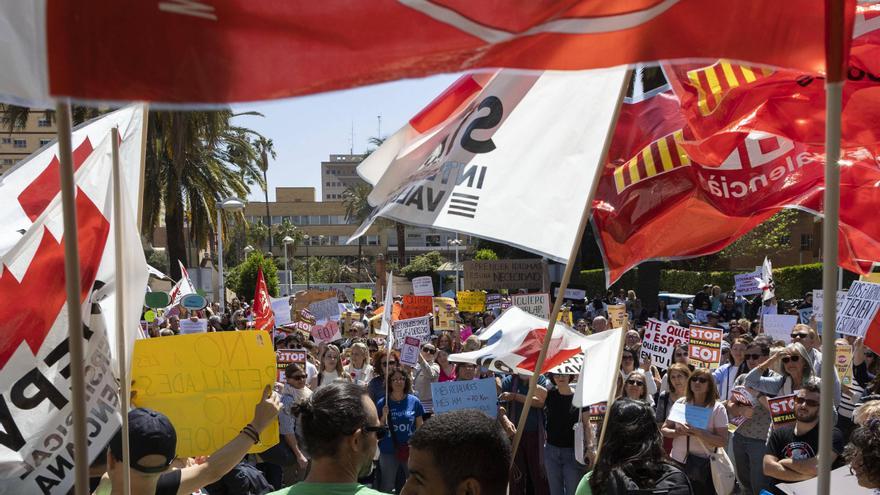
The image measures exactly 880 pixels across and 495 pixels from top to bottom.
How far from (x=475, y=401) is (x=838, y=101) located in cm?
683

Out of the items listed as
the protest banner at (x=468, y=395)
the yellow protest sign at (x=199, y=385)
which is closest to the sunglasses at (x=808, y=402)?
the yellow protest sign at (x=199, y=385)

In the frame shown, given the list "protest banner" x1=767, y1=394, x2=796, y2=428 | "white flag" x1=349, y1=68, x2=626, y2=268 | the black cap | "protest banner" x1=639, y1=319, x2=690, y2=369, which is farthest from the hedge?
the black cap

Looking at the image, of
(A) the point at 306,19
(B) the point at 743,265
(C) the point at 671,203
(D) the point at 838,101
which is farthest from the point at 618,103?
(B) the point at 743,265

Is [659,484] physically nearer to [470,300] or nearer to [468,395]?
[468,395]

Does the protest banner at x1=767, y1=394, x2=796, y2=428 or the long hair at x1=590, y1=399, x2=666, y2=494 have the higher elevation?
the long hair at x1=590, y1=399, x2=666, y2=494

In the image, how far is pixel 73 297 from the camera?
1.92 meters

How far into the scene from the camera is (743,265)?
184 ft

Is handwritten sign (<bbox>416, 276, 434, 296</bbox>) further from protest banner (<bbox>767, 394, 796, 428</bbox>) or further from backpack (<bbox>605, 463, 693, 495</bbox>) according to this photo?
backpack (<bbox>605, 463, 693, 495</bbox>)

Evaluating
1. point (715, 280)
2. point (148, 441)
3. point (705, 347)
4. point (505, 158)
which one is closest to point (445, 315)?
point (705, 347)

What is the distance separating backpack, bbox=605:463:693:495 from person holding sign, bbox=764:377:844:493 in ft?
8.84

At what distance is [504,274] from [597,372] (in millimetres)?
23679

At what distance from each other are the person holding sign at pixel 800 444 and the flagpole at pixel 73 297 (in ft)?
15.9

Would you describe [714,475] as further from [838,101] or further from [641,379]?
[838,101]

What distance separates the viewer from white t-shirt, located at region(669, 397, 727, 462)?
7.26 m
